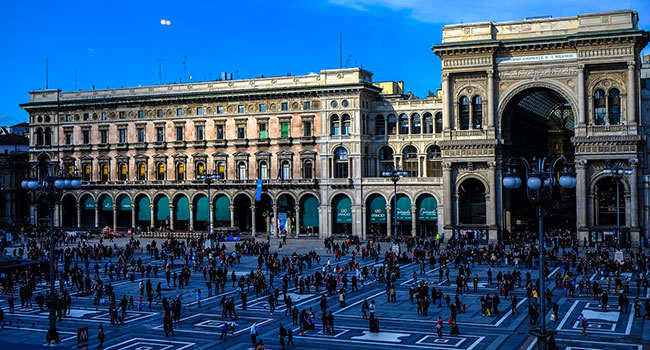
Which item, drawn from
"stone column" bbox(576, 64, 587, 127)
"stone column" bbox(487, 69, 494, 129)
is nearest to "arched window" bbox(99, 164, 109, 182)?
"stone column" bbox(487, 69, 494, 129)

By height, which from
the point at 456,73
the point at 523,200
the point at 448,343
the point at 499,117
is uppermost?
the point at 456,73

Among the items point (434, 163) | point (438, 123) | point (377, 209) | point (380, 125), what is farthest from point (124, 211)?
point (438, 123)

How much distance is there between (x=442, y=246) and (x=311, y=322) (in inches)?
1476

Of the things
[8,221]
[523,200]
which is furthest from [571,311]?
[8,221]

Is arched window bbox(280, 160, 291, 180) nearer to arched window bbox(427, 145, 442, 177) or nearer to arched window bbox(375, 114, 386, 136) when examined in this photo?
arched window bbox(375, 114, 386, 136)

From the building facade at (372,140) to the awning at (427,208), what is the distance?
0.11 m

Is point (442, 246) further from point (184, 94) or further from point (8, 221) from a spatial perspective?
point (8, 221)

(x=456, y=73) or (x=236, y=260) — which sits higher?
(x=456, y=73)

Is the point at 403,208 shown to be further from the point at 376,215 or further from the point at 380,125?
the point at 380,125

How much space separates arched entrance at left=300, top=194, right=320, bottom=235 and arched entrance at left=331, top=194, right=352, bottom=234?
182 cm

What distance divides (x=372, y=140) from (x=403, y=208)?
8.31 m

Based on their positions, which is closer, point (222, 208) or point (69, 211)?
point (222, 208)

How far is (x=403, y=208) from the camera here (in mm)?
76625

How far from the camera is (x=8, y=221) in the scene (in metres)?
99.1
